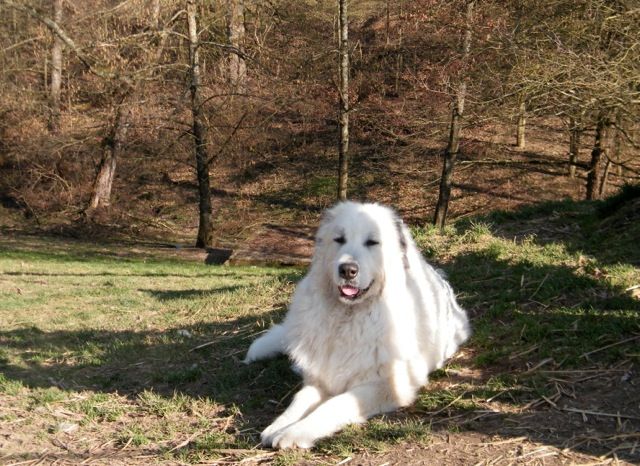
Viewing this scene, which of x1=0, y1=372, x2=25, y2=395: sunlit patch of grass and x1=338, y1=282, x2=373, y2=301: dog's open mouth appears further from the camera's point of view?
x1=0, y1=372, x2=25, y2=395: sunlit patch of grass

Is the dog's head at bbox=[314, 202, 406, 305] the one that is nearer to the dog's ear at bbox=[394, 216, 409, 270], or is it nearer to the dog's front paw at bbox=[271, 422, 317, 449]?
the dog's ear at bbox=[394, 216, 409, 270]

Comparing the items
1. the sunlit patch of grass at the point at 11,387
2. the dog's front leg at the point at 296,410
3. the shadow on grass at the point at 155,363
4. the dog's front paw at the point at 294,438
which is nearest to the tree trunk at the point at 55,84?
the shadow on grass at the point at 155,363

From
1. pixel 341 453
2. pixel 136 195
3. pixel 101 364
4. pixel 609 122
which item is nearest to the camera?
pixel 341 453

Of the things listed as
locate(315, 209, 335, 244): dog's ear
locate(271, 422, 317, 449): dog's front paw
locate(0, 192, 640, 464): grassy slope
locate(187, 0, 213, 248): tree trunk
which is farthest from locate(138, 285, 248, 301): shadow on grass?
locate(187, 0, 213, 248): tree trunk

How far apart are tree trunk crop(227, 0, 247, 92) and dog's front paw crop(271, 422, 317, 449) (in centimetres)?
1680

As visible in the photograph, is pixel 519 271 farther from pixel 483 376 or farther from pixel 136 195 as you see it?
pixel 136 195

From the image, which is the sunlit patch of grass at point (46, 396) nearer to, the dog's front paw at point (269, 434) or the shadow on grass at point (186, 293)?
the dog's front paw at point (269, 434)

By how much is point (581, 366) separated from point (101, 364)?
160 inches

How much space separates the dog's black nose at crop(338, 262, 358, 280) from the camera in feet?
13.7

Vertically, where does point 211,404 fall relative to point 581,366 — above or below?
below

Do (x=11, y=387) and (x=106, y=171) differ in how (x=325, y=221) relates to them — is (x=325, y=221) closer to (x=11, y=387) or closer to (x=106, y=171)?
(x=11, y=387)

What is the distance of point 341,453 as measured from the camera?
3.77 meters

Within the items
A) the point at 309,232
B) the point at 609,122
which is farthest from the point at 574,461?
the point at 309,232

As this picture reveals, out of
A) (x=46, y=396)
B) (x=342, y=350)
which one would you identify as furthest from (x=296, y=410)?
(x=46, y=396)
